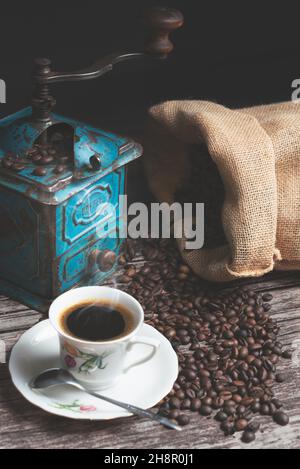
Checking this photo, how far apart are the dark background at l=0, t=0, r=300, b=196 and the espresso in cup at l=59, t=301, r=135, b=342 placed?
2.57 feet

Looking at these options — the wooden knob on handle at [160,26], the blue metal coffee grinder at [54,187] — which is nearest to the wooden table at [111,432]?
the blue metal coffee grinder at [54,187]

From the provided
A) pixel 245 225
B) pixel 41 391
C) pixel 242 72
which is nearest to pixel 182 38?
pixel 242 72

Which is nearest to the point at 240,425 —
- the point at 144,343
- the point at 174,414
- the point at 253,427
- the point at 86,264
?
the point at 253,427

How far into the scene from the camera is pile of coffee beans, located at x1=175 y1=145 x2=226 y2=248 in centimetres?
209

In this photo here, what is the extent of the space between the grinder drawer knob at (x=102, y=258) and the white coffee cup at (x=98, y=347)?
268mm

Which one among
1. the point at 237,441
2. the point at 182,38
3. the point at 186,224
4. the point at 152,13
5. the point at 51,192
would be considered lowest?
the point at 237,441

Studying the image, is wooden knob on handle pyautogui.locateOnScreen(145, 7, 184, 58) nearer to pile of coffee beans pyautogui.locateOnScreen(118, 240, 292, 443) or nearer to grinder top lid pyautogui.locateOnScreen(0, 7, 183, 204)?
grinder top lid pyautogui.locateOnScreen(0, 7, 183, 204)

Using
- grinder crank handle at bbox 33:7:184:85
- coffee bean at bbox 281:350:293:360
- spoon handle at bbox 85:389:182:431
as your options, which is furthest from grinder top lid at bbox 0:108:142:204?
coffee bean at bbox 281:350:293:360

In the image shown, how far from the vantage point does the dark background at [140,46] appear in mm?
2170

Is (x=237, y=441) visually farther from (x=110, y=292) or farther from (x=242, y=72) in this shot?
(x=242, y=72)

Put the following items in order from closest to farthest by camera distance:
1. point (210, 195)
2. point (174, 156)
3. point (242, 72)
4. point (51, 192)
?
1. point (51, 192)
2. point (210, 195)
3. point (174, 156)
4. point (242, 72)

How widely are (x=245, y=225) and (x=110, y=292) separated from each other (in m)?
0.40

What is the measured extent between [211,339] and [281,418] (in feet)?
0.92

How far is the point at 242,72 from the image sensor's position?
8.16 ft
